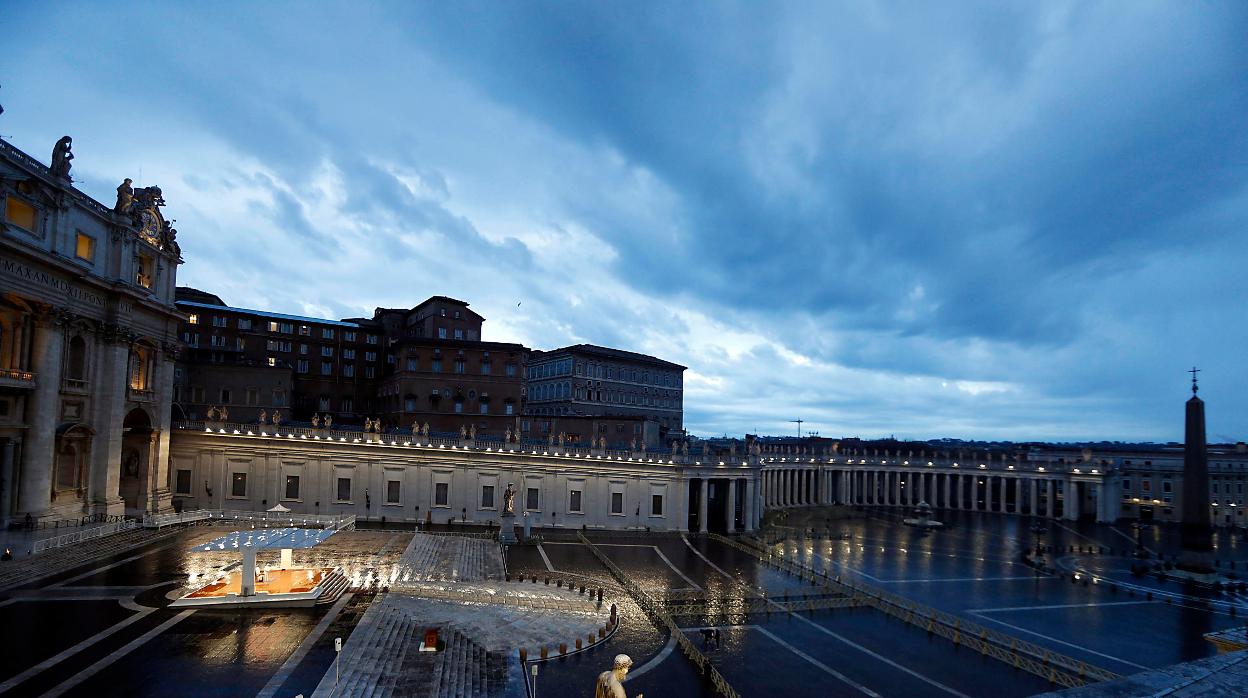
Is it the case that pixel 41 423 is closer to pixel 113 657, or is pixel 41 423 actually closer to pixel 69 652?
pixel 69 652

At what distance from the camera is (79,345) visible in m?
44.2

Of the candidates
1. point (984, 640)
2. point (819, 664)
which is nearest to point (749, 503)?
point (984, 640)

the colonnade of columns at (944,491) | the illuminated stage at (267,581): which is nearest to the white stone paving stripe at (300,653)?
the illuminated stage at (267,581)

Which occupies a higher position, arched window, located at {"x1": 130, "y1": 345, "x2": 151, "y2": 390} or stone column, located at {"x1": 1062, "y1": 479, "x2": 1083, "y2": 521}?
arched window, located at {"x1": 130, "y1": 345, "x2": 151, "y2": 390}

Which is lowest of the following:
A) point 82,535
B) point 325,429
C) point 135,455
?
point 82,535

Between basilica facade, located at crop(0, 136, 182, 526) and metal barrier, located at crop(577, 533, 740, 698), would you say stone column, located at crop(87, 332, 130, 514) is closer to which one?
basilica facade, located at crop(0, 136, 182, 526)

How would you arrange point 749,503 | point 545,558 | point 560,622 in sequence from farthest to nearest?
1. point 749,503
2. point 545,558
3. point 560,622

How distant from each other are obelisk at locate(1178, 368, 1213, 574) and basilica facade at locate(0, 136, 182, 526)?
85607 millimetres

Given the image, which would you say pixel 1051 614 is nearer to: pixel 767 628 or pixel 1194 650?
pixel 1194 650

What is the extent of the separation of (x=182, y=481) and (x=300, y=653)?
44.0 m

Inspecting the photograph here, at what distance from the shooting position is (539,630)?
28812mm

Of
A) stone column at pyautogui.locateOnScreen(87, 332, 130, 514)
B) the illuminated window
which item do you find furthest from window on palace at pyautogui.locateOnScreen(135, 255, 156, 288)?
stone column at pyautogui.locateOnScreen(87, 332, 130, 514)

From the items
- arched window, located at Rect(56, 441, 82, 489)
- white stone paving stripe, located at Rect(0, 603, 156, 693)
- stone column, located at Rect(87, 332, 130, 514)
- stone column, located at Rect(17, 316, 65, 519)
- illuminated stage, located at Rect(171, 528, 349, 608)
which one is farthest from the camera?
stone column, located at Rect(87, 332, 130, 514)

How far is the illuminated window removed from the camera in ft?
141
